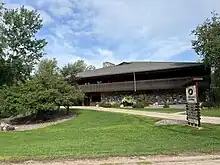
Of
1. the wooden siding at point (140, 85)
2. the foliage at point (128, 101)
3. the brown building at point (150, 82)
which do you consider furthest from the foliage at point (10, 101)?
the brown building at point (150, 82)

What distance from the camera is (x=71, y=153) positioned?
39.7 ft

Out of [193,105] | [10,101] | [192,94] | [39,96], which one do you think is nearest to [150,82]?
[39,96]

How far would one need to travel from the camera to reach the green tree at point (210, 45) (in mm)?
42750

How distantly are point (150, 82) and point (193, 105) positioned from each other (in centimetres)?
3087

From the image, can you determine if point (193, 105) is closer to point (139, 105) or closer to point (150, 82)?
point (139, 105)

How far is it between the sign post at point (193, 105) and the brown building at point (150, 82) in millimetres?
25133

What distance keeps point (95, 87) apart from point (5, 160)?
45748 mm

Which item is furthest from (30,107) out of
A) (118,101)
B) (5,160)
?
(5,160)

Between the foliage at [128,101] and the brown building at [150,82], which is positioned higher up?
the brown building at [150,82]

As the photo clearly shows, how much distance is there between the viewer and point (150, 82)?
5106 cm

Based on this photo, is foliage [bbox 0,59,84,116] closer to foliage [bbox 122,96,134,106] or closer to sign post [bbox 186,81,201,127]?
foliage [bbox 122,96,134,106]

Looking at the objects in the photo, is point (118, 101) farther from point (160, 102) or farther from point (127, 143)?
point (127, 143)

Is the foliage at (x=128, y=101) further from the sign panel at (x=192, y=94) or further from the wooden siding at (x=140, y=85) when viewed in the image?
the sign panel at (x=192, y=94)

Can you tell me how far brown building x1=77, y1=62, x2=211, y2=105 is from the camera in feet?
161
